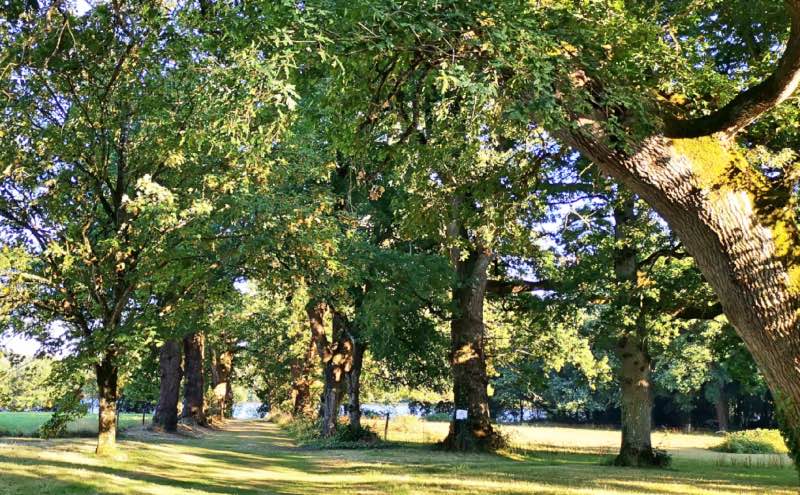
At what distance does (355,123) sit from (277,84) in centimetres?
289

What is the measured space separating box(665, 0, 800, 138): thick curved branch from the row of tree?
26 mm

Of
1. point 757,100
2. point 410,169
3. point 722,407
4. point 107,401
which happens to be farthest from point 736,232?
point 722,407

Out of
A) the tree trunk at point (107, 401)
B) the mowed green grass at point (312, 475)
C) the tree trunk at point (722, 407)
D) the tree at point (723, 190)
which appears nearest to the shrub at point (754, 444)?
the mowed green grass at point (312, 475)

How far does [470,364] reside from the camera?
23312mm

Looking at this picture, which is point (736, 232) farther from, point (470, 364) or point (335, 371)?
point (335, 371)

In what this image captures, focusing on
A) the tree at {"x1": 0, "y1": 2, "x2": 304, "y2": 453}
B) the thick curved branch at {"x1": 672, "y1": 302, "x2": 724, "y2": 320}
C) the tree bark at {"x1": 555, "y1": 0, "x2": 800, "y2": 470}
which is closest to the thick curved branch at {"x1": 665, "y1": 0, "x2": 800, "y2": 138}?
the tree bark at {"x1": 555, "y1": 0, "x2": 800, "y2": 470}

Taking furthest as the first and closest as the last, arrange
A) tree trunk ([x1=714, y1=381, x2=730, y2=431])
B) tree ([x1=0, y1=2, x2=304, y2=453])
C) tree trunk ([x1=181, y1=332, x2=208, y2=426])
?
tree trunk ([x1=714, y1=381, x2=730, y2=431]), tree trunk ([x1=181, y1=332, x2=208, y2=426]), tree ([x1=0, y1=2, x2=304, y2=453])

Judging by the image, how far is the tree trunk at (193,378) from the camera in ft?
105

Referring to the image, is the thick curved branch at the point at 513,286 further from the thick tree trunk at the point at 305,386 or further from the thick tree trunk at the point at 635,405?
the thick tree trunk at the point at 305,386

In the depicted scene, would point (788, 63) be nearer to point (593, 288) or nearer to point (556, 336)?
point (593, 288)

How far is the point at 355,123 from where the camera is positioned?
8516mm

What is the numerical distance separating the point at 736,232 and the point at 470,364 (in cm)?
1697

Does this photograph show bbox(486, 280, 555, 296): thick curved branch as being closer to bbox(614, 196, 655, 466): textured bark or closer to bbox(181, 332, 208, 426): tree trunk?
bbox(614, 196, 655, 466): textured bark

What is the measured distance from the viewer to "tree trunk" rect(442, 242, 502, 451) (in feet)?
74.4
